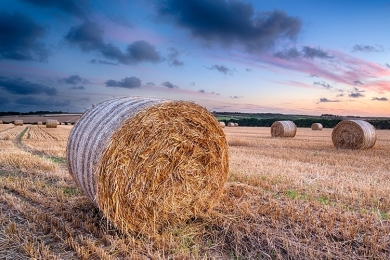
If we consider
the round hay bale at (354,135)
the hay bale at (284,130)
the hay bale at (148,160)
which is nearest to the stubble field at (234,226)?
the hay bale at (148,160)

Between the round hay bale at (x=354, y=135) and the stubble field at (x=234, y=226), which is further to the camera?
the round hay bale at (x=354, y=135)

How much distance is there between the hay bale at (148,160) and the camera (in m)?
4.36

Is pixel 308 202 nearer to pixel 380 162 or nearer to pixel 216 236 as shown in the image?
pixel 216 236

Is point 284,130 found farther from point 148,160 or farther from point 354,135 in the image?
point 148,160

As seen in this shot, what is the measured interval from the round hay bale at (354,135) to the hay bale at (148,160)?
1116cm

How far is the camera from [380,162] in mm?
10445

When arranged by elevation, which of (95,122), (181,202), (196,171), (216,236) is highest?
(95,122)

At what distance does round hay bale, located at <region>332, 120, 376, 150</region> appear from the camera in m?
14.4

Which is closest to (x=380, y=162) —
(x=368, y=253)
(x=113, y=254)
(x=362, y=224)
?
(x=362, y=224)

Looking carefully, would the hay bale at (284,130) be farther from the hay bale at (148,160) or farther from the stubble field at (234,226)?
the hay bale at (148,160)

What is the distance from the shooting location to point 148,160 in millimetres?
4629

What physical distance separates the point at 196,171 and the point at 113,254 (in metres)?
1.81

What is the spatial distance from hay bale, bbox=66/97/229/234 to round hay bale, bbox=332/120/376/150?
439 inches

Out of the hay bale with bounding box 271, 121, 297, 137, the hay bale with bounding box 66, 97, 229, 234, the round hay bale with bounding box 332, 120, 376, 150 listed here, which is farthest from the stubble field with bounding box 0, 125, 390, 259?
the hay bale with bounding box 271, 121, 297, 137
